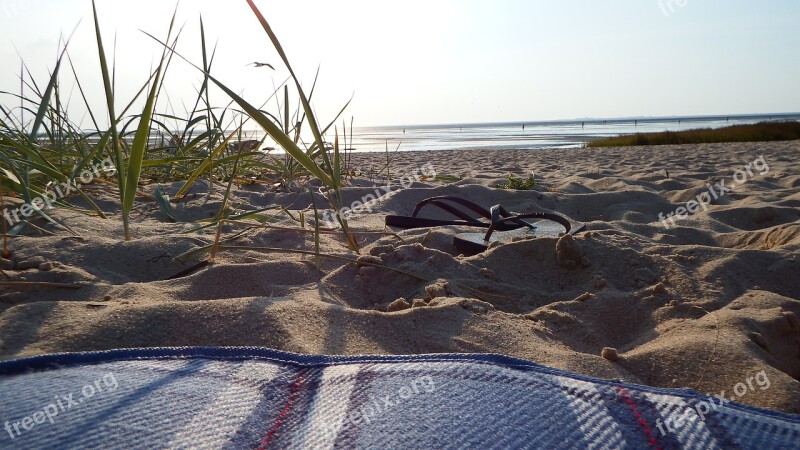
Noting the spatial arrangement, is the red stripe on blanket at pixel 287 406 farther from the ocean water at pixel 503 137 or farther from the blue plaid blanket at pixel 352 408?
the ocean water at pixel 503 137

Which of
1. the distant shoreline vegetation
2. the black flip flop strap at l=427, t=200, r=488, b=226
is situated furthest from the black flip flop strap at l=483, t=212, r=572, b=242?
the distant shoreline vegetation

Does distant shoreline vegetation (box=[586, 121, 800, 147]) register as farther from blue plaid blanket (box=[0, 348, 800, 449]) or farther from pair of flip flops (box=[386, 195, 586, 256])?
blue plaid blanket (box=[0, 348, 800, 449])

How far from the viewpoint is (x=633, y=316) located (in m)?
1.23

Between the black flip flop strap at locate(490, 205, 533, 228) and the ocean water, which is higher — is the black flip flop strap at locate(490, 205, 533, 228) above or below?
below

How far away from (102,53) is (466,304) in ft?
3.57

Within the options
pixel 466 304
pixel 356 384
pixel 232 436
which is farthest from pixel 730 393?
pixel 232 436

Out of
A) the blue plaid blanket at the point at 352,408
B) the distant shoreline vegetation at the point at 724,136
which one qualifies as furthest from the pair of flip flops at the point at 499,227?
the distant shoreline vegetation at the point at 724,136

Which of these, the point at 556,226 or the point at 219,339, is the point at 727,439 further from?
the point at 556,226

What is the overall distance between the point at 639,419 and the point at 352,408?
324 mm

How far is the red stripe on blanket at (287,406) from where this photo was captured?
0.59 meters

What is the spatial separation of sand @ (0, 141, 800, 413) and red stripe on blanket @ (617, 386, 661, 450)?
273 mm

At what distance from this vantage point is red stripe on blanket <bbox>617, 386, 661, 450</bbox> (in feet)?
1.94

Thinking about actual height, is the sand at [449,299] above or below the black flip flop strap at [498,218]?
below

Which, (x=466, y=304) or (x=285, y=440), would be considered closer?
(x=285, y=440)
